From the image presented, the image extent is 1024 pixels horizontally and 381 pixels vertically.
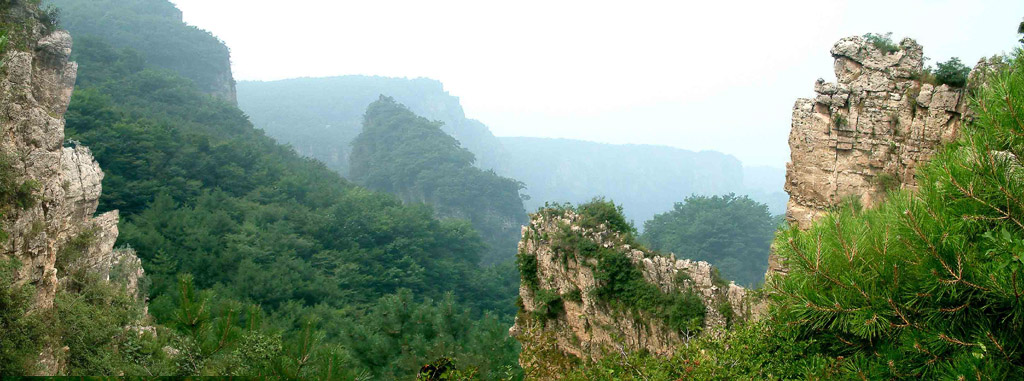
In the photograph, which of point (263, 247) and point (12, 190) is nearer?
point (12, 190)

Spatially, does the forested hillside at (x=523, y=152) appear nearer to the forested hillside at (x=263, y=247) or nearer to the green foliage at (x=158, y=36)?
the green foliage at (x=158, y=36)

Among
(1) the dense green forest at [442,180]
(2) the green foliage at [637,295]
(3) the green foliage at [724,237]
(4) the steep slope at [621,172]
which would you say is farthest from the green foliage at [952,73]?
(4) the steep slope at [621,172]

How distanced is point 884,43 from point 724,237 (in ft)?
115

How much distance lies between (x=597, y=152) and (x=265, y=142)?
12716 cm

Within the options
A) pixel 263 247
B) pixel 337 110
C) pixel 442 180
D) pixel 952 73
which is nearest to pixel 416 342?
pixel 263 247

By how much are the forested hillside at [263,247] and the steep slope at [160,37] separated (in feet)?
11.0

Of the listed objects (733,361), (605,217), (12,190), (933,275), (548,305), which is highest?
(933,275)

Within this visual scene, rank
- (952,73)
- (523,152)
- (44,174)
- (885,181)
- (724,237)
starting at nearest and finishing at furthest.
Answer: (44,174)
(952,73)
(885,181)
(724,237)
(523,152)

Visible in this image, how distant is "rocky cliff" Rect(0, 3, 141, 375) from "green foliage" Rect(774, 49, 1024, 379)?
34.5 ft

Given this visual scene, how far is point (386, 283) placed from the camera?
29016 mm

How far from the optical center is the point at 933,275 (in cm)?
329

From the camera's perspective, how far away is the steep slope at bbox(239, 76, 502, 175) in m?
78.8

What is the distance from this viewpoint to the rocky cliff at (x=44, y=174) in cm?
842

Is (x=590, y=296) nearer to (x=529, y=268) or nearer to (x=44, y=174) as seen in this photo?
(x=529, y=268)
